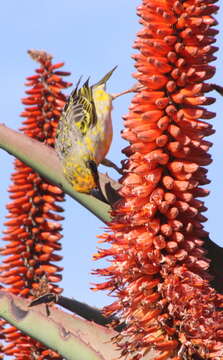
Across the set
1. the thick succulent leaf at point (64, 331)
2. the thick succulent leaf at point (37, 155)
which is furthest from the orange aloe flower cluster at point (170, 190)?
the thick succulent leaf at point (37, 155)

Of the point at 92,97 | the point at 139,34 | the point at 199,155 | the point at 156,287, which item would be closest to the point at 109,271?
the point at 156,287

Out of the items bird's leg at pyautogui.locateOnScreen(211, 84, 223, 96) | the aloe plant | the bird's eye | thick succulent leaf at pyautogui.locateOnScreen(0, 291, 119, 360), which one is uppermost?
the bird's eye

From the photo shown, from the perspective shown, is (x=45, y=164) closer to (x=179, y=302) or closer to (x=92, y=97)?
(x=179, y=302)

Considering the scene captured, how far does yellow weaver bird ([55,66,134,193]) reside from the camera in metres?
6.74

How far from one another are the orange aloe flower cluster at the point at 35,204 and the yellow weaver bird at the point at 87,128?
0.21 metres

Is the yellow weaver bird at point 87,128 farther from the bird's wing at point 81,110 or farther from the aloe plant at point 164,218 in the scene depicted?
the aloe plant at point 164,218

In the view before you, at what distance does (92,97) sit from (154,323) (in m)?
4.04

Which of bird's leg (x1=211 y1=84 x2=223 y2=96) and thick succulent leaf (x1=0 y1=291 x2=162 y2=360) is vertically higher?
bird's leg (x1=211 y1=84 x2=223 y2=96)

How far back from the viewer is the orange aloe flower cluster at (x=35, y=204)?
6.24m

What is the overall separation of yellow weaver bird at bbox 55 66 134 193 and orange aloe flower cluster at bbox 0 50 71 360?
0.21m

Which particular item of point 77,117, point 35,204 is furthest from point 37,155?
point 77,117

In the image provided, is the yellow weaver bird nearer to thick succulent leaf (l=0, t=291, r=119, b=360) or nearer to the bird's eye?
the bird's eye

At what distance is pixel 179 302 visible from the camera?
3.46m

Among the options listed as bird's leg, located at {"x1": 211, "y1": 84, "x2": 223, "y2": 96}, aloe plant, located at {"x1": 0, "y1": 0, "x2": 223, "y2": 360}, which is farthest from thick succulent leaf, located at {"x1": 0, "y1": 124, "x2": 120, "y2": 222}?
bird's leg, located at {"x1": 211, "y1": 84, "x2": 223, "y2": 96}
